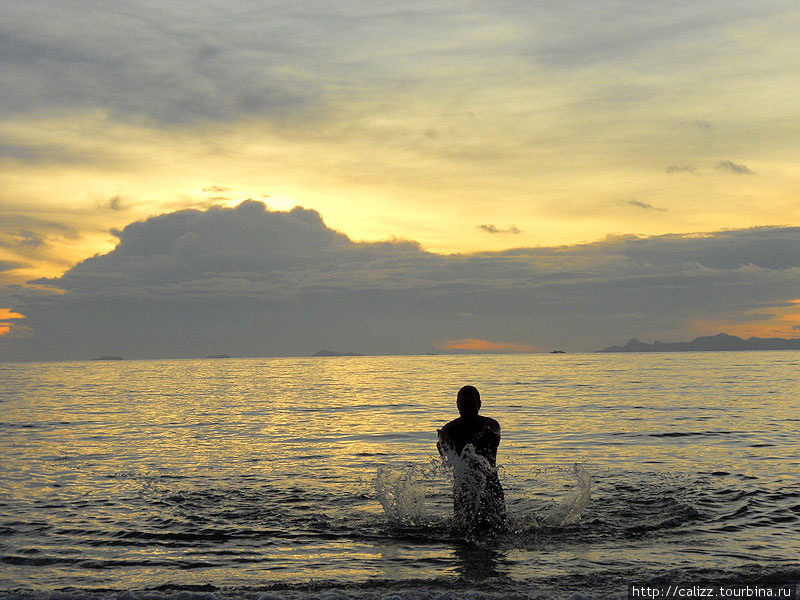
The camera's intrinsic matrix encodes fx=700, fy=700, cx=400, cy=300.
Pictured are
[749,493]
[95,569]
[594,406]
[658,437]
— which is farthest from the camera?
[594,406]

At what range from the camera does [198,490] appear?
16.4 metres

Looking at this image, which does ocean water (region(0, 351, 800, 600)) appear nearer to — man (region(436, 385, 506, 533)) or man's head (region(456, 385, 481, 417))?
man (region(436, 385, 506, 533))

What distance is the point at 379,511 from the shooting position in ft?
47.0

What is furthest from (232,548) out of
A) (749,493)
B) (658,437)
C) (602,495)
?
(658,437)

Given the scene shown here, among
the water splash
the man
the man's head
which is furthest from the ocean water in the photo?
the man's head

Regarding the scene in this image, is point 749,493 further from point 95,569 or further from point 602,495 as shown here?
point 95,569

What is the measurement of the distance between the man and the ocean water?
462mm

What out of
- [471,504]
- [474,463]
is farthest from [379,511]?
[474,463]

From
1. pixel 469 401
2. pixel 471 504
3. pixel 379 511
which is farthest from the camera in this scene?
pixel 379 511

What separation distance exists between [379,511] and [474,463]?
3044mm

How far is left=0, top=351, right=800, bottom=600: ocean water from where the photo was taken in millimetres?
9562

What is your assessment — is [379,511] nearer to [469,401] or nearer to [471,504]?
[471,504]

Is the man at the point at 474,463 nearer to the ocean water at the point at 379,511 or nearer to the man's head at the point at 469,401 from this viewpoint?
the man's head at the point at 469,401

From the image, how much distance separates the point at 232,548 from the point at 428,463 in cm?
965
